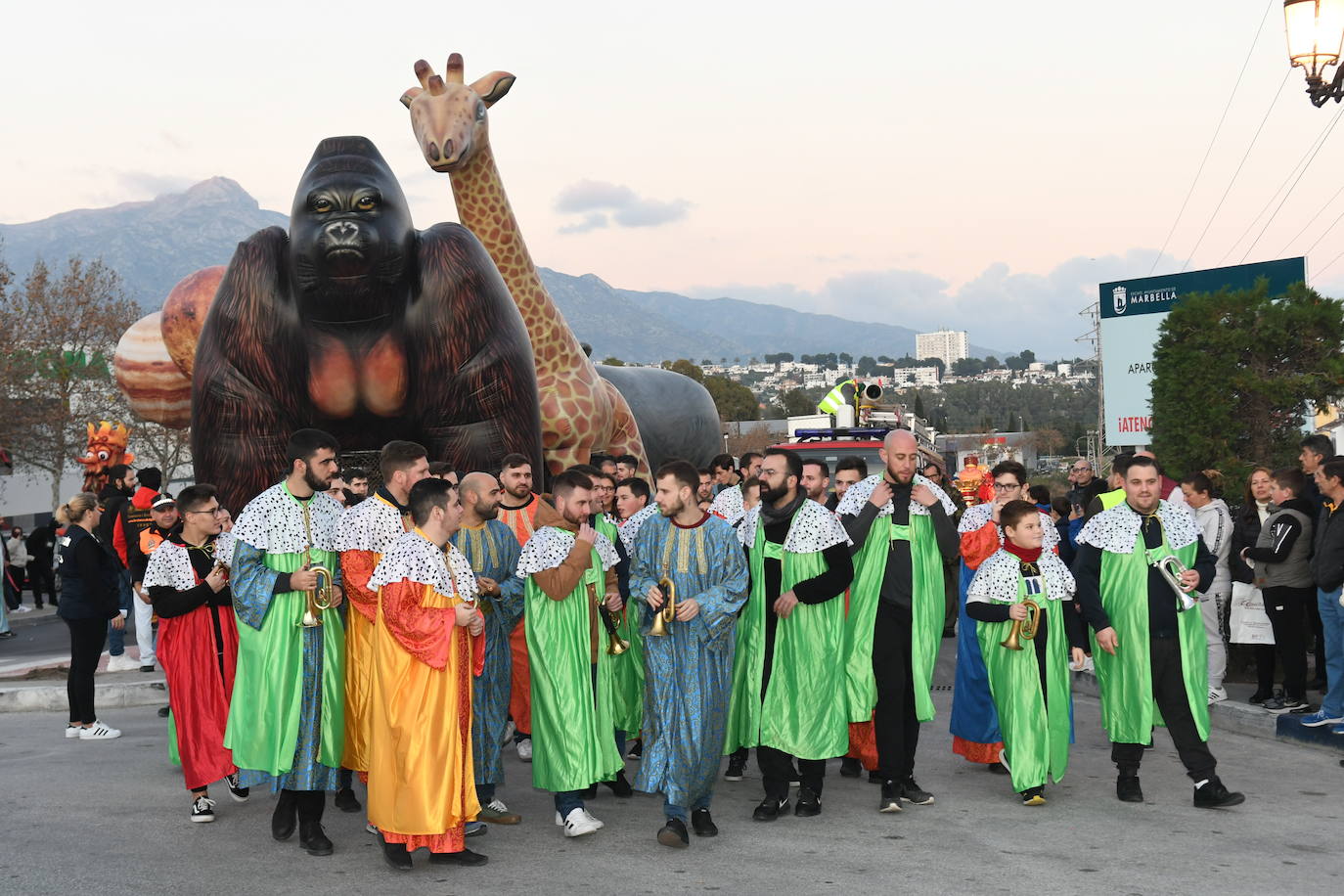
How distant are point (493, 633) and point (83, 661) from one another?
138 inches

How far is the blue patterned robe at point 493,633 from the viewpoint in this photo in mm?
6270

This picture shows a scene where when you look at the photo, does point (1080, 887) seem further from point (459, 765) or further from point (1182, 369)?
point (1182, 369)

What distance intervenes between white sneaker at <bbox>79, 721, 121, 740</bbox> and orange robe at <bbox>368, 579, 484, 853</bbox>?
3.81 m

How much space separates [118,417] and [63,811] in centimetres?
2807

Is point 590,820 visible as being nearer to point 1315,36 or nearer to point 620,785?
point 620,785

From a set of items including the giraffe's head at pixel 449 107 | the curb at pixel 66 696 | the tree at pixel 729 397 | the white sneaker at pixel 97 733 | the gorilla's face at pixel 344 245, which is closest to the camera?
the white sneaker at pixel 97 733

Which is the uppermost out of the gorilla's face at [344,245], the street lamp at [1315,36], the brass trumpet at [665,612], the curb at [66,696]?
the street lamp at [1315,36]

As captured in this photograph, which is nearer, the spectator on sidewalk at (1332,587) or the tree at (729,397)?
the spectator on sidewalk at (1332,587)

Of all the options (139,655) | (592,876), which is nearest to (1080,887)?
(592,876)

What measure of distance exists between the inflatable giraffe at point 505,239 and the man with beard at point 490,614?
20.8 ft

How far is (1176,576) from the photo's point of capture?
21.6ft

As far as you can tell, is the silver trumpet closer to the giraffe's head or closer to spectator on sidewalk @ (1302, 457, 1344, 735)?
spectator on sidewalk @ (1302, 457, 1344, 735)

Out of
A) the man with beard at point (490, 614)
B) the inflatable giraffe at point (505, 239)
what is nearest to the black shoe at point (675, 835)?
the man with beard at point (490, 614)

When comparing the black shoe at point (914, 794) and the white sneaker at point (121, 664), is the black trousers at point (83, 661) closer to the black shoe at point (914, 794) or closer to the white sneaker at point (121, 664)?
the white sneaker at point (121, 664)
